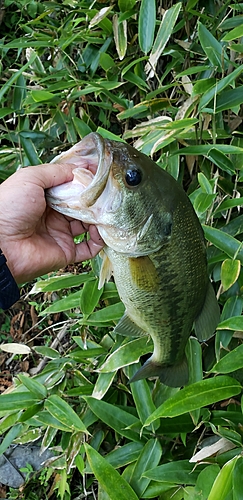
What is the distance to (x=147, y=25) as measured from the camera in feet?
7.90

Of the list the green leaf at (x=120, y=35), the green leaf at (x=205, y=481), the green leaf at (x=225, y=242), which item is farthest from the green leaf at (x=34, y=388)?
the green leaf at (x=120, y=35)

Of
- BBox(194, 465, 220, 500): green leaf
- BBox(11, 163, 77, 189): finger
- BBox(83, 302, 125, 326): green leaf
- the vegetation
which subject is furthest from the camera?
BBox(83, 302, 125, 326): green leaf

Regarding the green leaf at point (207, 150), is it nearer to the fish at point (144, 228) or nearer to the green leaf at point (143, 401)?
the fish at point (144, 228)

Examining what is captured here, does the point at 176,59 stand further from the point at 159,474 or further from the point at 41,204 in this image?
the point at 159,474

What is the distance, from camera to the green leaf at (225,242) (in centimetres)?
190

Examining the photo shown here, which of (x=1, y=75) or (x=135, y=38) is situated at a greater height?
(x=135, y=38)

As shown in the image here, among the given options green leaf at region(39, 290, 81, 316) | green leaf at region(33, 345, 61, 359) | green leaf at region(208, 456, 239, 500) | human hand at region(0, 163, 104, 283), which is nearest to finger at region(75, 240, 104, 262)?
human hand at region(0, 163, 104, 283)

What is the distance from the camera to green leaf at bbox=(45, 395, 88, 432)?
6.15ft

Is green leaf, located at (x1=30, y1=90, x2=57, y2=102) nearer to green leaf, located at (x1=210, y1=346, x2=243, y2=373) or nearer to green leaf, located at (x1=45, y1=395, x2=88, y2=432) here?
green leaf, located at (x1=45, y1=395, x2=88, y2=432)

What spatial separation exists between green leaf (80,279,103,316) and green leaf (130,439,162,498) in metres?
0.60

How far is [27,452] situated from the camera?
2.99 metres

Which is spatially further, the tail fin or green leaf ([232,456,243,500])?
the tail fin

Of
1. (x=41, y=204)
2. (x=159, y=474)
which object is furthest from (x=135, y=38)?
(x=159, y=474)

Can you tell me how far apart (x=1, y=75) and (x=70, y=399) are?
2297 mm
